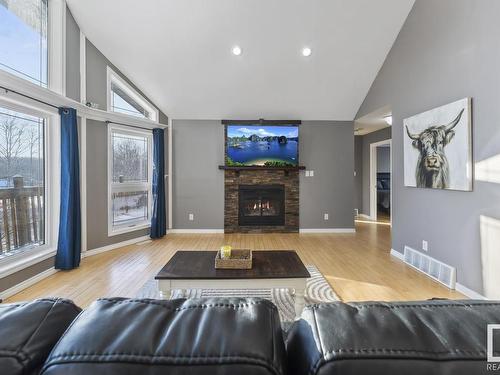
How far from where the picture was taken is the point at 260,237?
5.35m

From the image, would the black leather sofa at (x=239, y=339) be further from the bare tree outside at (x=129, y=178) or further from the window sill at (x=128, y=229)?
the bare tree outside at (x=129, y=178)

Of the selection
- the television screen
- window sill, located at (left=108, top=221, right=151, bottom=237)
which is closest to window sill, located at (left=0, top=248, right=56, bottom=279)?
window sill, located at (left=108, top=221, right=151, bottom=237)

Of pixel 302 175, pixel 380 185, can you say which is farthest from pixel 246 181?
pixel 380 185

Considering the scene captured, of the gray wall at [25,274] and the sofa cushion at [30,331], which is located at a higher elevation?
the sofa cushion at [30,331]

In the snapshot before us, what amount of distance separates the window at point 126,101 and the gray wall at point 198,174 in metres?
0.63

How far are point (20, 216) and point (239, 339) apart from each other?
3.74 meters

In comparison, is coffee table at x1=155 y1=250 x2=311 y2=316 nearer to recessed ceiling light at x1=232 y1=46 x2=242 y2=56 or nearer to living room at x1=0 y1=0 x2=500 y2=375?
living room at x1=0 y1=0 x2=500 y2=375

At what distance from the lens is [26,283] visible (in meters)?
3.01

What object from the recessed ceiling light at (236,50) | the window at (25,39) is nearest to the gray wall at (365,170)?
the recessed ceiling light at (236,50)

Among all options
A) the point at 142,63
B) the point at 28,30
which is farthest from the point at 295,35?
the point at 28,30

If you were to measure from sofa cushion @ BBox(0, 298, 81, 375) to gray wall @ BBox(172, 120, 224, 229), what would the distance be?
510 cm

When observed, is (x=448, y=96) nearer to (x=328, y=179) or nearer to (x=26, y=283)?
(x=328, y=179)

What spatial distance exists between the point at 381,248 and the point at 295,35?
3694mm

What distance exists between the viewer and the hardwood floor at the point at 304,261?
286 centimetres
